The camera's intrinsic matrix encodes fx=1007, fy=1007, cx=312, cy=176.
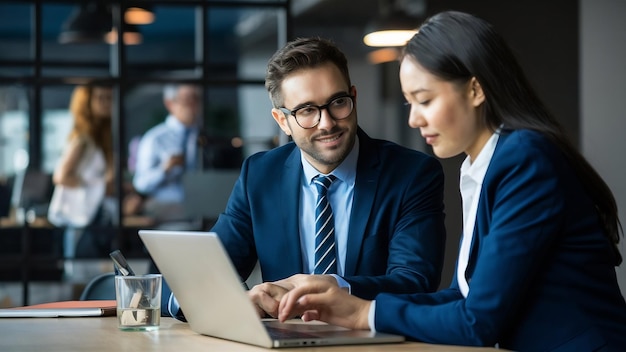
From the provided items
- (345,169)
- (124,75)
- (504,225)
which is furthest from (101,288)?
(124,75)

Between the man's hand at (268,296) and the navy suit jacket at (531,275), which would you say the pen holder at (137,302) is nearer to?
the man's hand at (268,296)

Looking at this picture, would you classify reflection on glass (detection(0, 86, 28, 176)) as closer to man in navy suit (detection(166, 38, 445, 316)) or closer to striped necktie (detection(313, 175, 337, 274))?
man in navy suit (detection(166, 38, 445, 316))

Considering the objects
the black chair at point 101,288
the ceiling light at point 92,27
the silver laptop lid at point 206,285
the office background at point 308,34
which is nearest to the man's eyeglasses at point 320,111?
the silver laptop lid at point 206,285

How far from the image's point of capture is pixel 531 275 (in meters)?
1.96

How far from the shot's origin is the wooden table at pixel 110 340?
1926 mm

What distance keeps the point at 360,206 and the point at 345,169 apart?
0.14 m

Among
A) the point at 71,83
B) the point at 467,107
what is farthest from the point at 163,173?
the point at 467,107

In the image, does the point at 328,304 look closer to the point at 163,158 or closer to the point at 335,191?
the point at 335,191

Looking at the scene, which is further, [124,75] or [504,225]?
[124,75]

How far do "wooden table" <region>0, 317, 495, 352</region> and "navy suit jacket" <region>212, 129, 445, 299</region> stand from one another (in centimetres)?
54

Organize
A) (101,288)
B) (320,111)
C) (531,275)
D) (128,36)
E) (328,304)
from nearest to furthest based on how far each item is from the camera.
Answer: (531,275) < (328,304) < (320,111) < (101,288) < (128,36)

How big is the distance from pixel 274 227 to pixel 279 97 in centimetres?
38

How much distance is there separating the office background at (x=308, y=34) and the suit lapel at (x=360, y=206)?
4184 mm

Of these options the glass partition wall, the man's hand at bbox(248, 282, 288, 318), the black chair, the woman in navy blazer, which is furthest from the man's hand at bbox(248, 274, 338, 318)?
the glass partition wall
